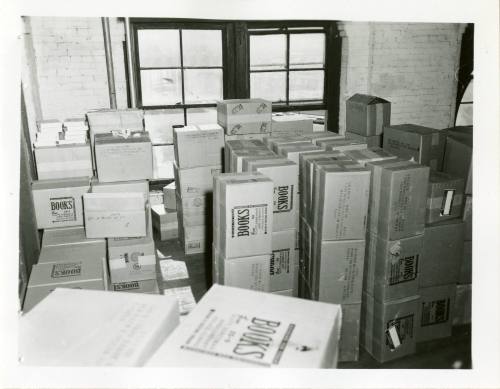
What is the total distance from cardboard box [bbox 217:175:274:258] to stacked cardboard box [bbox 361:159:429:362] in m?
0.53

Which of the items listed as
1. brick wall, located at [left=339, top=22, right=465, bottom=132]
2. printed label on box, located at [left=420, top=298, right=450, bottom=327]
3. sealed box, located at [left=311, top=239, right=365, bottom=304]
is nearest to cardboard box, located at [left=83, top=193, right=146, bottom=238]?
sealed box, located at [left=311, top=239, right=365, bottom=304]

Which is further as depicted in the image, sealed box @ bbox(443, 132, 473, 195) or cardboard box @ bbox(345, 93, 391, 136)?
cardboard box @ bbox(345, 93, 391, 136)

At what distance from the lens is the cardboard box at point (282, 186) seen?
6.78ft

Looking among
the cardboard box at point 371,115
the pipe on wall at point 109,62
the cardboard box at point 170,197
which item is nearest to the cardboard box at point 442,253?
the cardboard box at point 371,115

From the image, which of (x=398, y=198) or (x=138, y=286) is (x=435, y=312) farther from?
(x=138, y=286)

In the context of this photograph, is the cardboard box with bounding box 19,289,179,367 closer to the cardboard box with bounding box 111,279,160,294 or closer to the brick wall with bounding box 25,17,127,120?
the cardboard box with bounding box 111,279,160,294

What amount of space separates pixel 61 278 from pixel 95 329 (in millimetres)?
1127

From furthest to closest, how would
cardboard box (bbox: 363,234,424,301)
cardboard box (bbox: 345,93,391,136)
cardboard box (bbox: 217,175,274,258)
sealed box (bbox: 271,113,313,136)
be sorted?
sealed box (bbox: 271,113,313,136)
cardboard box (bbox: 345,93,391,136)
cardboard box (bbox: 363,234,424,301)
cardboard box (bbox: 217,175,274,258)

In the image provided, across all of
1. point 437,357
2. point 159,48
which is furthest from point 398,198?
point 159,48

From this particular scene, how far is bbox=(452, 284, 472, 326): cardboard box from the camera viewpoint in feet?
7.78

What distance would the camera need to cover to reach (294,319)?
3.44ft

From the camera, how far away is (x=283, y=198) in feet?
6.91

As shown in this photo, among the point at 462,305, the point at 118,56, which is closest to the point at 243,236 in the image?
the point at 462,305

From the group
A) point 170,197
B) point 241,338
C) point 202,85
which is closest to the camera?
point 241,338
